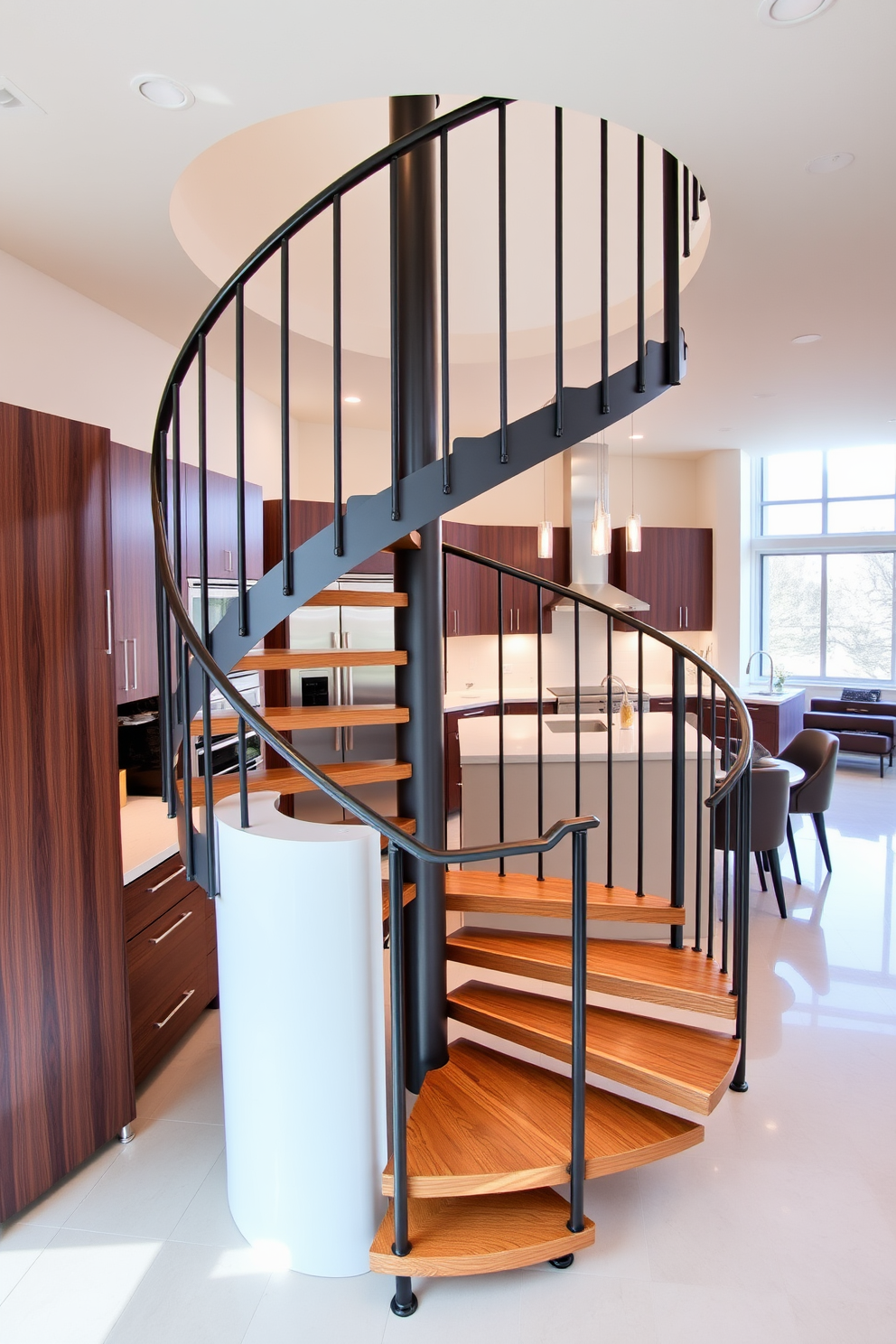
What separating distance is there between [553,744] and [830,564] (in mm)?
5969

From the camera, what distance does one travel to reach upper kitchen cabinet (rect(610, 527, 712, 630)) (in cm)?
754

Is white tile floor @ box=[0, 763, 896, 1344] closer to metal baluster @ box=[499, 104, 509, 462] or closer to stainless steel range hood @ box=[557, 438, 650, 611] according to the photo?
metal baluster @ box=[499, 104, 509, 462]

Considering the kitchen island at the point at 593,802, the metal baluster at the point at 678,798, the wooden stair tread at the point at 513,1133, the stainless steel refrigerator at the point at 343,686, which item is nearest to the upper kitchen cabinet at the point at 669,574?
the stainless steel refrigerator at the point at 343,686

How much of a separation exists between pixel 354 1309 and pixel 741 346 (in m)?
4.57

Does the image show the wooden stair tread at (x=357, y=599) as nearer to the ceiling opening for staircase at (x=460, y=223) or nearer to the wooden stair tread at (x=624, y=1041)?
the wooden stair tread at (x=624, y=1041)

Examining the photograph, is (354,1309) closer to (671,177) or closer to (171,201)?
(671,177)

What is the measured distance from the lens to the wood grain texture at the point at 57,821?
83.6 inches

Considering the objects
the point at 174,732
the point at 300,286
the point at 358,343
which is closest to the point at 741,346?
the point at 358,343

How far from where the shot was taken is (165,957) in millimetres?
2855

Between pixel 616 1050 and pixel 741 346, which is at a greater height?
pixel 741 346

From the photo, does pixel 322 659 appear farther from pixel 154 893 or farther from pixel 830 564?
pixel 830 564

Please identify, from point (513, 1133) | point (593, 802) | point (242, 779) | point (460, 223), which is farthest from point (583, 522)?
point (513, 1133)

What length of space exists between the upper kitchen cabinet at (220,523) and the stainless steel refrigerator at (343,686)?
77 centimetres

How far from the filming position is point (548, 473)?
7.42 meters
